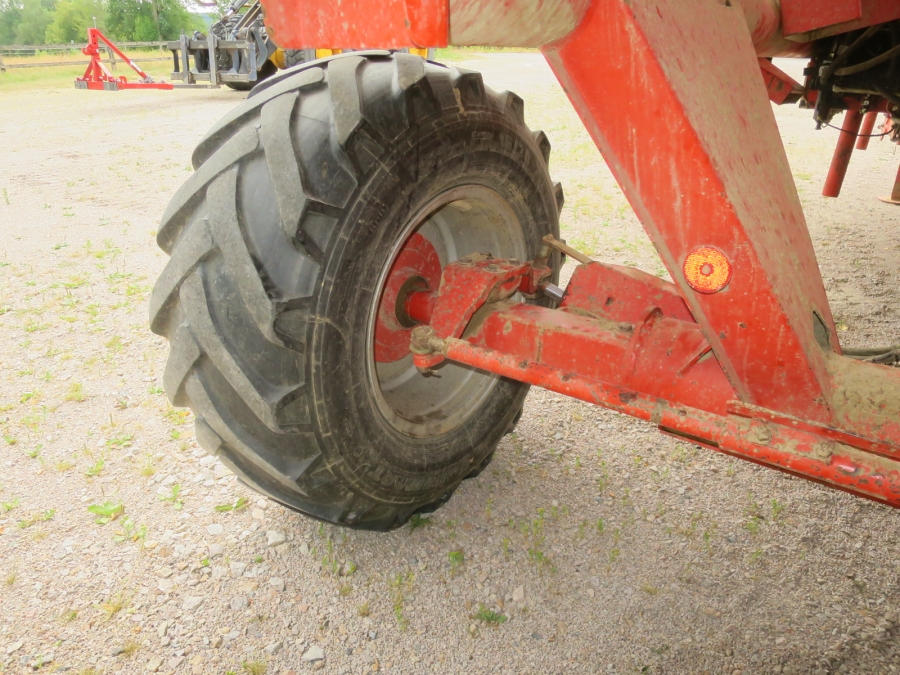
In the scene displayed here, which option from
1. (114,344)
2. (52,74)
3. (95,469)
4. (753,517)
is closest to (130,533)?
(95,469)

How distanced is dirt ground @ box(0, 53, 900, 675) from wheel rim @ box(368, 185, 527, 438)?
37 centimetres

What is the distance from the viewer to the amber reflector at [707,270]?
1.33 metres

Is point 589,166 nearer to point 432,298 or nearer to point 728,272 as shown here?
point 432,298

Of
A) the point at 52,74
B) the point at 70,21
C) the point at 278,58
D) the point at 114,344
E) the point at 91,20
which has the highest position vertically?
the point at 91,20

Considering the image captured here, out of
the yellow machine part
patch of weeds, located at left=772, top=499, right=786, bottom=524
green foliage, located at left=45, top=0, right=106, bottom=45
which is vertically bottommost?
patch of weeds, located at left=772, top=499, right=786, bottom=524

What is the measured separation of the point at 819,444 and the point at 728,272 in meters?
0.37

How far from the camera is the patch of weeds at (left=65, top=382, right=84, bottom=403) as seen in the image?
2.96 meters

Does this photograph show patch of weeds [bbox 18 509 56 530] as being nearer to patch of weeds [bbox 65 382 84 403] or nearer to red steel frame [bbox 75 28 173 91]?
patch of weeds [bbox 65 382 84 403]

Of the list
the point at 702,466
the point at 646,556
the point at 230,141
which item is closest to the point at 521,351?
the point at 646,556

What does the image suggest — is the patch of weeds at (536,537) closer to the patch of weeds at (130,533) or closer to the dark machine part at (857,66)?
the patch of weeds at (130,533)

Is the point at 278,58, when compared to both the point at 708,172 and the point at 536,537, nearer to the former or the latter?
the point at 536,537

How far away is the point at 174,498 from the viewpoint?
2365mm

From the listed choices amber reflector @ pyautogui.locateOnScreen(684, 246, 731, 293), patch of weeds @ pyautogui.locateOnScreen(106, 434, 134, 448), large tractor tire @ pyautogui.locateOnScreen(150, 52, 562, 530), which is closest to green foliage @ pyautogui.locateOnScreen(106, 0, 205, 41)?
patch of weeds @ pyautogui.locateOnScreen(106, 434, 134, 448)

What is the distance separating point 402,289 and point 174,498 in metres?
1.12
